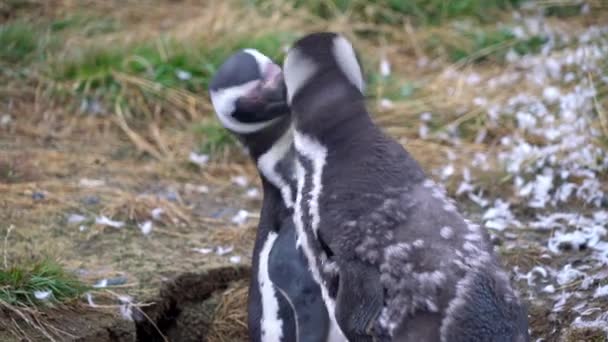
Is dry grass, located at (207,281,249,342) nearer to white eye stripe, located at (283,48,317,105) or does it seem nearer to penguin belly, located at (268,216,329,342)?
penguin belly, located at (268,216,329,342)

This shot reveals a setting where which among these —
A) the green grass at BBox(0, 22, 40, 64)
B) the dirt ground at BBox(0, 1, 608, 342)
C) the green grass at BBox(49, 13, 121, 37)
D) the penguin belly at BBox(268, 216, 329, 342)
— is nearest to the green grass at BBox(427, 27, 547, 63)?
the dirt ground at BBox(0, 1, 608, 342)

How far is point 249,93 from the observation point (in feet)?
10.8

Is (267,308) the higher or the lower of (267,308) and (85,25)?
the higher

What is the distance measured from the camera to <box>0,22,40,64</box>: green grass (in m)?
5.80

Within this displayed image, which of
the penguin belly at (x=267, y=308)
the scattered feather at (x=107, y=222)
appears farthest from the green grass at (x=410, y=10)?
the penguin belly at (x=267, y=308)

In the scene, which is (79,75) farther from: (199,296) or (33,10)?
(199,296)

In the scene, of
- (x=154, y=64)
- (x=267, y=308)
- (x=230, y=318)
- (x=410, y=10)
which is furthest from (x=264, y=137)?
(x=410, y=10)

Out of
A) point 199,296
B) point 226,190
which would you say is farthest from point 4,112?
point 199,296

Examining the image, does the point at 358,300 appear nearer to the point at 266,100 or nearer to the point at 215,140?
the point at 266,100

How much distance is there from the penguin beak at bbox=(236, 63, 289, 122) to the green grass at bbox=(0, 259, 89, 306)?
2.64ft

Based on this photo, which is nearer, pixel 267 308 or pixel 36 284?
pixel 267 308

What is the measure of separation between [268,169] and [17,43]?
9.77 feet

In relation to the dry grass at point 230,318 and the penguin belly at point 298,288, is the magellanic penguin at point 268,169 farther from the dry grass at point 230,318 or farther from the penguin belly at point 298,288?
the dry grass at point 230,318

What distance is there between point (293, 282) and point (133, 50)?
116 inches
